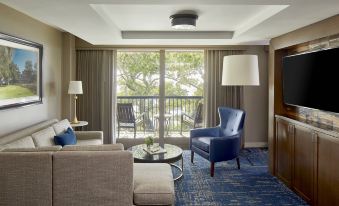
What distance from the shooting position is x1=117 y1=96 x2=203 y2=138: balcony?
22.2 feet

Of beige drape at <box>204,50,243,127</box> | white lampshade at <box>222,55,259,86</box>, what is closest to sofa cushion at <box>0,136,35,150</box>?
white lampshade at <box>222,55,259,86</box>

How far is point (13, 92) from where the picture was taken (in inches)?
147

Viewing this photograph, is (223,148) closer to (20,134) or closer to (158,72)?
(158,72)

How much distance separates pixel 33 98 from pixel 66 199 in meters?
2.28

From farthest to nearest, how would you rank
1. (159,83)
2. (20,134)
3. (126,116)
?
(126,116) → (159,83) → (20,134)

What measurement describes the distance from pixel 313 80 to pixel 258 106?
9.75 feet

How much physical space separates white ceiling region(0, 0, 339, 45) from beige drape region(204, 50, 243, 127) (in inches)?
31.0

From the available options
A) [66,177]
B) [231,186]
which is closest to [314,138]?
[231,186]

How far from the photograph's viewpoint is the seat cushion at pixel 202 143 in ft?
14.9

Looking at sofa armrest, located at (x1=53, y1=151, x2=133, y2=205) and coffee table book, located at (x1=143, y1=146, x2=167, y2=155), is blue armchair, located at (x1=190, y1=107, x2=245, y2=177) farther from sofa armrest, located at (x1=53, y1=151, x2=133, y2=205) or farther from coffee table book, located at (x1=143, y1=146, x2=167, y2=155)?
sofa armrest, located at (x1=53, y1=151, x2=133, y2=205)

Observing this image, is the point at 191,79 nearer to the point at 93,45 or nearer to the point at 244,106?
the point at 244,106

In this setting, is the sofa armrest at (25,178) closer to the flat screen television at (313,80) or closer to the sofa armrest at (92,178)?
the sofa armrest at (92,178)

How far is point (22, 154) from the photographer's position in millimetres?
2496

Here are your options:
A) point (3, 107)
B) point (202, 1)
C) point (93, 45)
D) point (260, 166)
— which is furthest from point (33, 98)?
point (260, 166)
